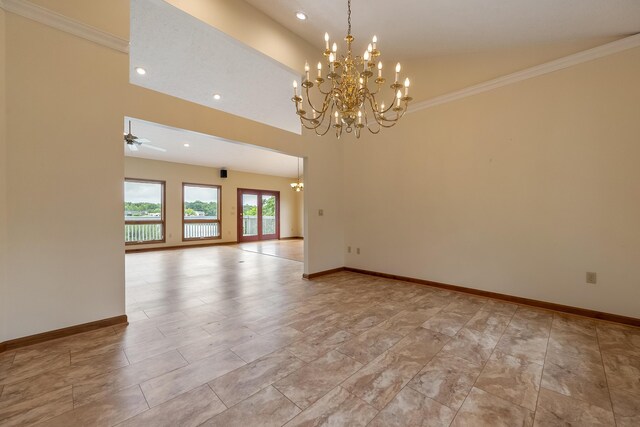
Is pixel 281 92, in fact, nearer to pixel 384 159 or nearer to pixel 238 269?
pixel 384 159

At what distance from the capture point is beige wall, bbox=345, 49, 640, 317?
2734 millimetres

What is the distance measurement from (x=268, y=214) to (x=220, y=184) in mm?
2496

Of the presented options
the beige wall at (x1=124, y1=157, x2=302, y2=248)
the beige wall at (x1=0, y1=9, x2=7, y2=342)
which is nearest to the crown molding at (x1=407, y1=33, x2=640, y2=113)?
the beige wall at (x1=0, y1=9, x2=7, y2=342)

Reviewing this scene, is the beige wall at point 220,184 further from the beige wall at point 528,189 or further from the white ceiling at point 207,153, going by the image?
the beige wall at point 528,189

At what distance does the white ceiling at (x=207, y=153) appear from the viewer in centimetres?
637

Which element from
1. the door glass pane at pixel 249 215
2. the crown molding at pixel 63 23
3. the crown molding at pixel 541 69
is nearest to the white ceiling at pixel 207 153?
the door glass pane at pixel 249 215

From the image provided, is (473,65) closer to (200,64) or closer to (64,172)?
(200,64)

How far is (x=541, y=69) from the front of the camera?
10.3 feet

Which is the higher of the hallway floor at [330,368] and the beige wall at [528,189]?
the beige wall at [528,189]

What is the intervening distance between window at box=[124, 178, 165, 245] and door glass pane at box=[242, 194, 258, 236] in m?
2.89

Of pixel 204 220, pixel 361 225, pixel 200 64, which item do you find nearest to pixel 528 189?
pixel 361 225

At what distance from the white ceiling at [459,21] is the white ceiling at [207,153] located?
296cm

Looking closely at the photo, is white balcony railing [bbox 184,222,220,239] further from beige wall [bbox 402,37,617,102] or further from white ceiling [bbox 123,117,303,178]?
beige wall [bbox 402,37,617,102]

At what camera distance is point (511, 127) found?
3.37 meters
